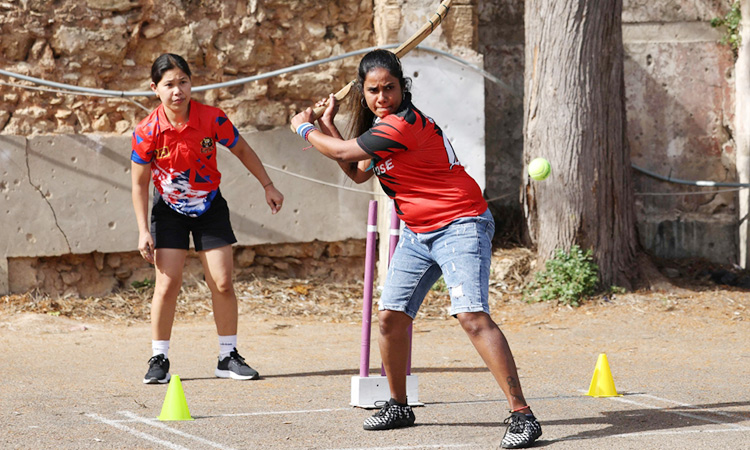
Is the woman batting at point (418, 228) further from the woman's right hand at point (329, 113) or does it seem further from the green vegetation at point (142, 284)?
the green vegetation at point (142, 284)

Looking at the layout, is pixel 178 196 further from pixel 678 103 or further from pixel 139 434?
pixel 678 103

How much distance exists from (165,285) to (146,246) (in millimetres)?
282

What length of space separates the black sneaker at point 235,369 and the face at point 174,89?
1.54 metres

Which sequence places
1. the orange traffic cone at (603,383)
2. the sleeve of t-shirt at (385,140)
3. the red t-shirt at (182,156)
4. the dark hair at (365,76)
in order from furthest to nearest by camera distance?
the red t-shirt at (182,156), the orange traffic cone at (603,383), the dark hair at (365,76), the sleeve of t-shirt at (385,140)

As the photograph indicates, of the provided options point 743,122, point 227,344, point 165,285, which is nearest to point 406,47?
point 165,285

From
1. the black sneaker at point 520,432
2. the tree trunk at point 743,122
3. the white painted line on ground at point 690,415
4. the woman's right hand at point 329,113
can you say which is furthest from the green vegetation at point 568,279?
the black sneaker at point 520,432

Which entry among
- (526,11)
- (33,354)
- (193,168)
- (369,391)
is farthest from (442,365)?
(526,11)

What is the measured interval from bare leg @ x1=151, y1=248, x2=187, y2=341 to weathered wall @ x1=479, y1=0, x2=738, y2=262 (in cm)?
465

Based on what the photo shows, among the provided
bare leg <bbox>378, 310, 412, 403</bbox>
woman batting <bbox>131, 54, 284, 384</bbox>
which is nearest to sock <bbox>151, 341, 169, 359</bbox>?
woman batting <bbox>131, 54, 284, 384</bbox>

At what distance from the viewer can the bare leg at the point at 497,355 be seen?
4.02m

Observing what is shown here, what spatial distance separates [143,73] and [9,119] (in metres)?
1.23

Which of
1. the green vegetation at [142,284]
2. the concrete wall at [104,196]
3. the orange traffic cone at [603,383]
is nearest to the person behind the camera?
the orange traffic cone at [603,383]

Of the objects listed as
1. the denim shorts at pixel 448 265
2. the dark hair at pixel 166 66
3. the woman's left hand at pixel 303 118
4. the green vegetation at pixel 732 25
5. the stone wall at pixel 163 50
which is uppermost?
the green vegetation at pixel 732 25

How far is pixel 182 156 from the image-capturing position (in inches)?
218
